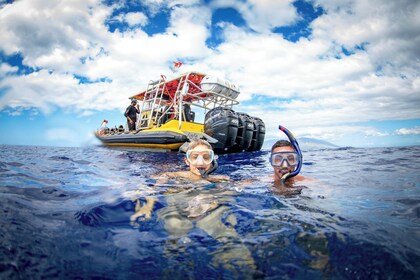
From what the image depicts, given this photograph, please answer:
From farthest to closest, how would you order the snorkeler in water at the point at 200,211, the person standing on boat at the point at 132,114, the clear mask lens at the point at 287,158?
the person standing on boat at the point at 132,114, the clear mask lens at the point at 287,158, the snorkeler in water at the point at 200,211

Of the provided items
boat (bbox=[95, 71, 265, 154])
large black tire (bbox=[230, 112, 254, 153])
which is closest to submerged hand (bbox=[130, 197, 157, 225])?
boat (bbox=[95, 71, 265, 154])

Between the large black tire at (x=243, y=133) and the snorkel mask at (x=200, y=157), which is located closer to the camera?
the snorkel mask at (x=200, y=157)

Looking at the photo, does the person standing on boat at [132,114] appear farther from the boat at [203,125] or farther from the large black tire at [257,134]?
the large black tire at [257,134]

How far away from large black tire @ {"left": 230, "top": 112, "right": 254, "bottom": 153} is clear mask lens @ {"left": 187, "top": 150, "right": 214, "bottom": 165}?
6639mm

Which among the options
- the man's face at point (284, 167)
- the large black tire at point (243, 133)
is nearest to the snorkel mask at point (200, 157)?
the man's face at point (284, 167)

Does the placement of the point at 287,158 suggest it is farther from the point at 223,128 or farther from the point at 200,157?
the point at 223,128

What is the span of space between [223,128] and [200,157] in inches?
240

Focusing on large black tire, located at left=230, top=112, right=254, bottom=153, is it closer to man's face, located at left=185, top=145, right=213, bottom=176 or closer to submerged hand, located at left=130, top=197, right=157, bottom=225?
man's face, located at left=185, top=145, right=213, bottom=176

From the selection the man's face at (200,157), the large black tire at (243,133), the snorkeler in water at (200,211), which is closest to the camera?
the snorkeler in water at (200,211)

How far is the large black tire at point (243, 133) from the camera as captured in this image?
33.0 feet

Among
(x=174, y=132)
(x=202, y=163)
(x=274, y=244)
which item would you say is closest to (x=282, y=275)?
(x=274, y=244)

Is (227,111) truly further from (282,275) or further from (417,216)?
(282,275)

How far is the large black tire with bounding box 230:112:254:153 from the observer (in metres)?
10.0

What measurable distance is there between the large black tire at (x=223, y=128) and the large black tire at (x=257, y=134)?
1571 mm
